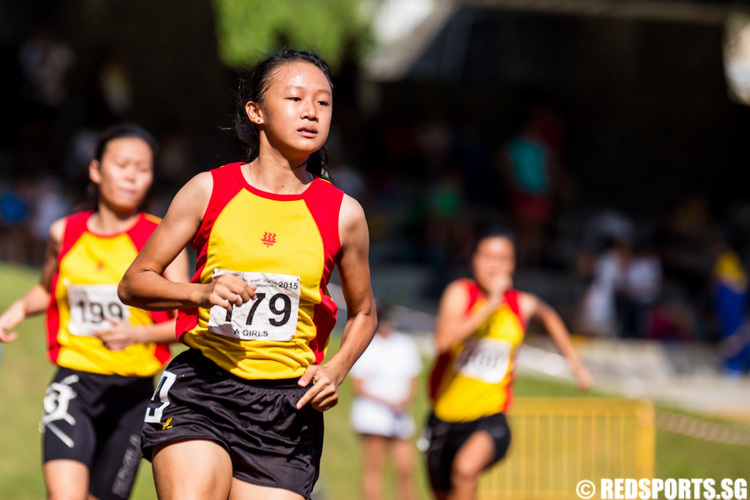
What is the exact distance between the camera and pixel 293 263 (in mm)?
3975

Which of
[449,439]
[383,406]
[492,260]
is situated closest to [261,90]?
[492,260]

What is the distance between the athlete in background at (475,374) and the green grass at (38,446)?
11.9 ft

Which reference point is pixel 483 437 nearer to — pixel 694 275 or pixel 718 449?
pixel 718 449

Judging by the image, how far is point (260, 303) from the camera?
3.97m

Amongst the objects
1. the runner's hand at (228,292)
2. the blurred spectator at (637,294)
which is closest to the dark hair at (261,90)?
the runner's hand at (228,292)

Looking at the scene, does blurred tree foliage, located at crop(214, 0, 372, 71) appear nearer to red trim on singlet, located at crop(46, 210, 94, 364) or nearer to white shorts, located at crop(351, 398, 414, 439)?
white shorts, located at crop(351, 398, 414, 439)

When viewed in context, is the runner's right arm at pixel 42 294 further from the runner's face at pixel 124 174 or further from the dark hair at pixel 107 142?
the runner's face at pixel 124 174

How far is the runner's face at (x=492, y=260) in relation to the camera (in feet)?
22.6

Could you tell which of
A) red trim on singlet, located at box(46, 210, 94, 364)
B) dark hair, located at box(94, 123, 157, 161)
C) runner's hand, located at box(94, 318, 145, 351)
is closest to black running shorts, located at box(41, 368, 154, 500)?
red trim on singlet, located at box(46, 210, 94, 364)

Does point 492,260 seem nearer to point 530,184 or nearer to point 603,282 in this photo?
point 603,282

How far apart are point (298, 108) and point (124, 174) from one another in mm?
1826

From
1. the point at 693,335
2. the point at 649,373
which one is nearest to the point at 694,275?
the point at 693,335

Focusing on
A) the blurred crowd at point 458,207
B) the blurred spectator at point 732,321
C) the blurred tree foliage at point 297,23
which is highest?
the blurred tree foliage at point 297,23

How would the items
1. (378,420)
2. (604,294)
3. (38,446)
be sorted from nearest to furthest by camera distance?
(378,420) → (38,446) → (604,294)
